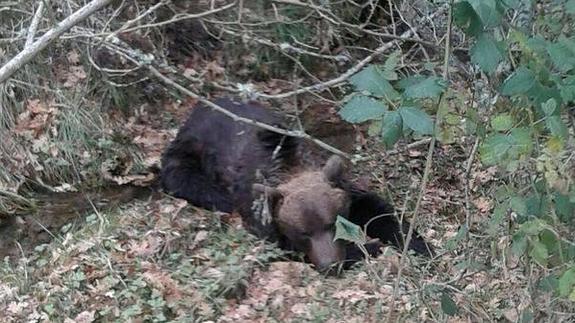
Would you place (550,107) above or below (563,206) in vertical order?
above

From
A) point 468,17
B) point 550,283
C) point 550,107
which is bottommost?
point 550,283

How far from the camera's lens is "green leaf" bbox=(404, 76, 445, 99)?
3113 millimetres

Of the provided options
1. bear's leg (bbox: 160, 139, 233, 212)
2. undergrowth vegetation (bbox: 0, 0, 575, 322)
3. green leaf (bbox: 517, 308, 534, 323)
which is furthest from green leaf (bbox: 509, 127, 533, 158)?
bear's leg (bbox: 160, 139, 233, 212)

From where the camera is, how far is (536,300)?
3.77 meters

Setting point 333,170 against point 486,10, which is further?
point 333,170

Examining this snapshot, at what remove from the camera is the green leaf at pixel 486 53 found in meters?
3.01

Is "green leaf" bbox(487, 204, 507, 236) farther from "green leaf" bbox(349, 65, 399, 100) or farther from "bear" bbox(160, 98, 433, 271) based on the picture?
"bear" bbox(160, 98, 433, 271)

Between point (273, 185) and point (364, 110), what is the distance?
2.83 m

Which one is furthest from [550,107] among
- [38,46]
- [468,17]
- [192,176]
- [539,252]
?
[192,176]

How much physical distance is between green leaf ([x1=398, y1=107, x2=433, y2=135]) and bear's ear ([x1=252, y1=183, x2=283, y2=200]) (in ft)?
8.56

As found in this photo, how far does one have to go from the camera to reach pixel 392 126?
305 cm

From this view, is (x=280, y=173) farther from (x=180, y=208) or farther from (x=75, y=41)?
(x=75, y=41)

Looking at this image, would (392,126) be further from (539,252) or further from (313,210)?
(313,210)

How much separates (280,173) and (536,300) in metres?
2.39
